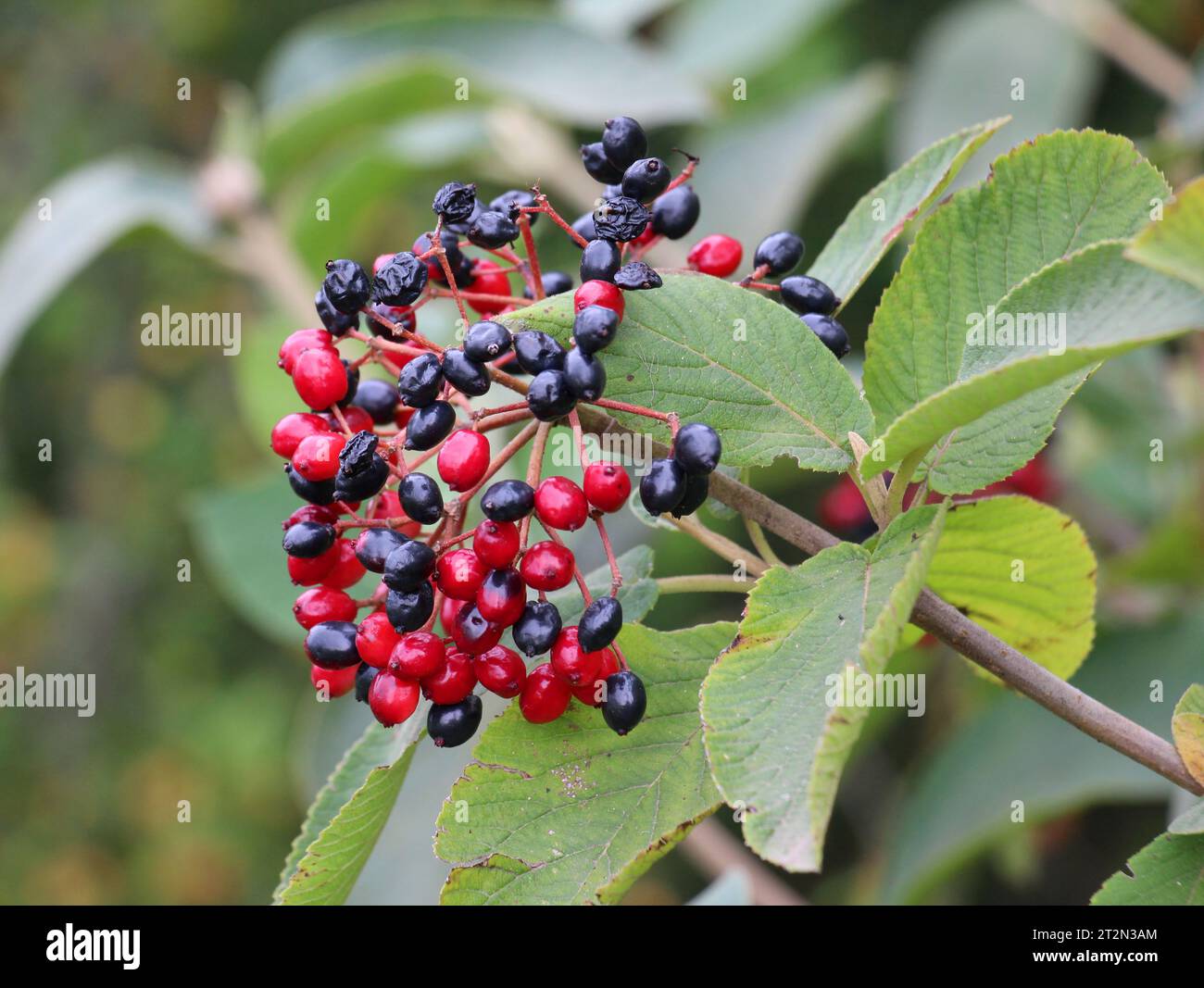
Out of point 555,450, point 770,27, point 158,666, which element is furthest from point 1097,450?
point 158,666

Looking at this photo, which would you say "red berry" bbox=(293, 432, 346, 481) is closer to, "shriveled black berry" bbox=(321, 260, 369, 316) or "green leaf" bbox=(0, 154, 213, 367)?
"shriveled black berry" bbox=(321, 260, 369, 316)

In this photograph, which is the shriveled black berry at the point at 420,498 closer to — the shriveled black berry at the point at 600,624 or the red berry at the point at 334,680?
the shriveled black berry at the point at 600,624

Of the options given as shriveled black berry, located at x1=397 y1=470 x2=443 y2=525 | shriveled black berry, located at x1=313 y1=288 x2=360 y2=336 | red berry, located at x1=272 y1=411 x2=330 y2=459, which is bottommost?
shriveled black berry, located at x1=397 y1=470 x2=443 y2=525

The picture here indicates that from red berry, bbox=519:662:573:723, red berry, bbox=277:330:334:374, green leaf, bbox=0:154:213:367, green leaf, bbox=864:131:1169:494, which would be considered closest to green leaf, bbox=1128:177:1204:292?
green leaf, bbox=864:131:1169:494

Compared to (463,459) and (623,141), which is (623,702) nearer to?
(463,459)
